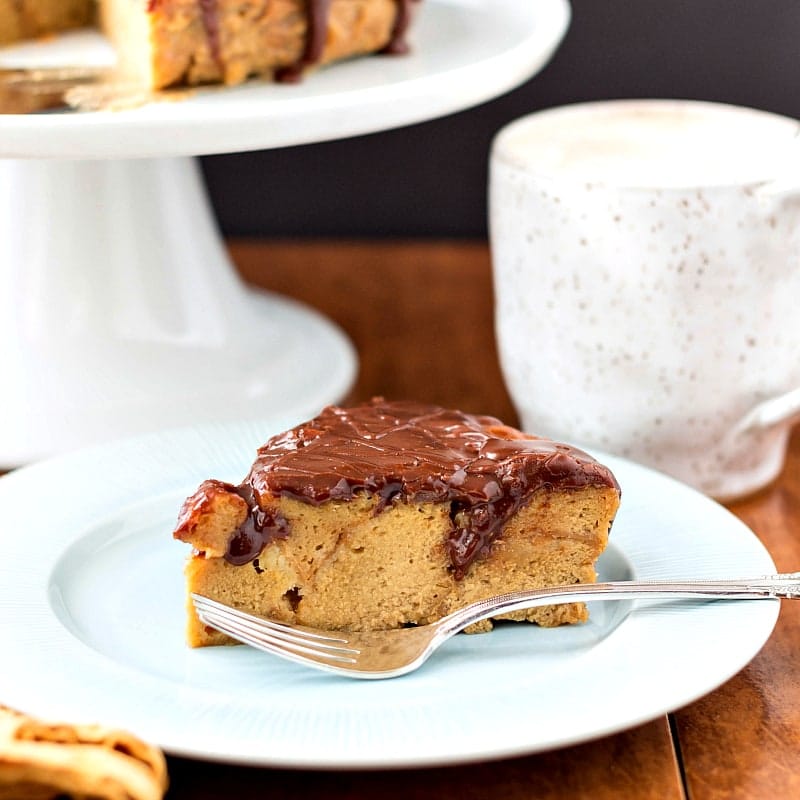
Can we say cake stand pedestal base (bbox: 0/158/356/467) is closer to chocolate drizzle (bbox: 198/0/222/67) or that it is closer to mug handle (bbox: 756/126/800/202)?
chocolate drizzle (bbox: 198/0/222/67)

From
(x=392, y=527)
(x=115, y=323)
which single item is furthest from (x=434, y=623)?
(x=115, y=323)

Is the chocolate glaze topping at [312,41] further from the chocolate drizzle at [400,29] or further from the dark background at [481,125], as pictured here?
the dark background at [481,125]

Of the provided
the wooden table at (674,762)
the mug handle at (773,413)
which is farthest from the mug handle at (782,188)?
the wooden table at (674,762)

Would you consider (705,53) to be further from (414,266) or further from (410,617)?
(410,617)

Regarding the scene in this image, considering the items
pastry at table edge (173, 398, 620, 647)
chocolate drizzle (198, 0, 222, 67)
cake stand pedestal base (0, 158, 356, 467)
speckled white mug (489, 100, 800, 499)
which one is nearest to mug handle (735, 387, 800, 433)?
speckled white mug (489, 100, 800, 499)

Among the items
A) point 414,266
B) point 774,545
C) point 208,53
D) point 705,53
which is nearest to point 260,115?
point 208,53

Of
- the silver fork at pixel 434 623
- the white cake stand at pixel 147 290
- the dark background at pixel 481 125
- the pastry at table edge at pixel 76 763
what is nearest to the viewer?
the pastry at table edge at pixel 76 763
